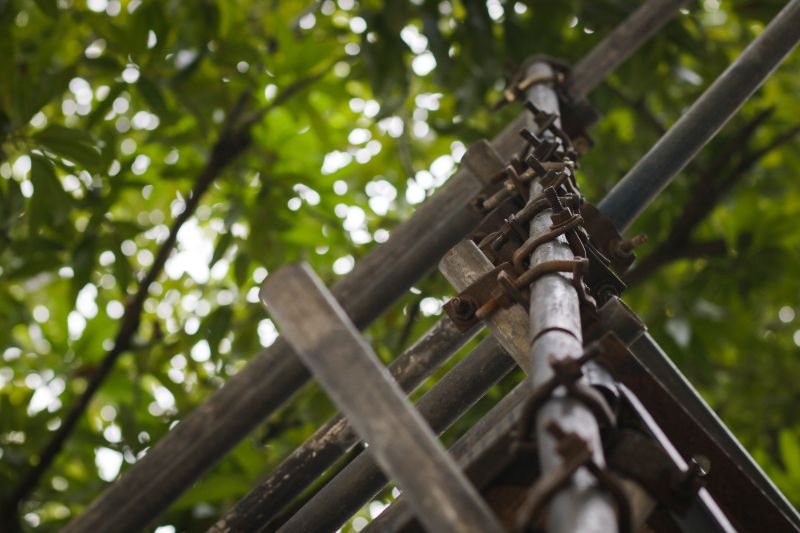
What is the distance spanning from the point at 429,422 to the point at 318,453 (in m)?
0.22

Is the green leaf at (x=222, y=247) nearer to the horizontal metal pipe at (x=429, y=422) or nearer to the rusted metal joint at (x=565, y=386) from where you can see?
the horizontal metal pipe at (x=429, y=422)

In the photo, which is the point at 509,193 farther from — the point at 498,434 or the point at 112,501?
the point at 112,501

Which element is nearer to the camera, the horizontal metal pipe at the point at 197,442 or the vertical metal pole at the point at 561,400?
the vertical metal pole at the point at 561,400

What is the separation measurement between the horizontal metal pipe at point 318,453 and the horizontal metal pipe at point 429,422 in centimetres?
Result: 4

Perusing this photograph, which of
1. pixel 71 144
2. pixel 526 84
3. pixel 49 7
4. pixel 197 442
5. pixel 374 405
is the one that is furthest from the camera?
pixel 49 7

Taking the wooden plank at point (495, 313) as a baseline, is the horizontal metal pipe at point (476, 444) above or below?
below

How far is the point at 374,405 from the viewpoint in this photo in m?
1.12

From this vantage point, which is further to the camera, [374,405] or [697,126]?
[697,126]

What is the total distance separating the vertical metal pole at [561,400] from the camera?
988 mm

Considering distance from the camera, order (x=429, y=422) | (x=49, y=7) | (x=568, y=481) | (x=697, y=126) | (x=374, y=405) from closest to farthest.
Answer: (x=568, y=481) → (x=374, y=405) → (x=429, y=422) → (x=697, y=126) → (x=49, y=7)

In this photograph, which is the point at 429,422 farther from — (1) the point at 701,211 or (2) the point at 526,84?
(1) the point at 701,211

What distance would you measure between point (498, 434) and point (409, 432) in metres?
0.20

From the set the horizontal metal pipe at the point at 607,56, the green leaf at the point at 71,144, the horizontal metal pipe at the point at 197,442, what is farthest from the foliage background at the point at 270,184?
the horizontal metal pipe at the point at 197,442

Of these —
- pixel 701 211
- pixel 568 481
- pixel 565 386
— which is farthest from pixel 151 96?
pixel 568 481
